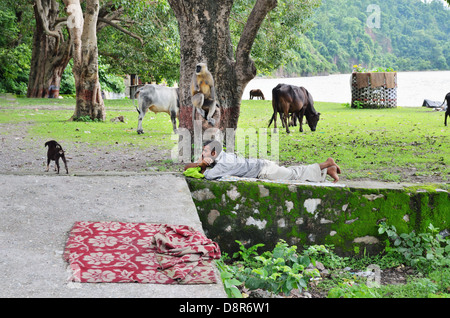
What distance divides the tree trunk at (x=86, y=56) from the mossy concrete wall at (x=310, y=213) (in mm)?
9530

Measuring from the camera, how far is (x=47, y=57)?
2270 cm

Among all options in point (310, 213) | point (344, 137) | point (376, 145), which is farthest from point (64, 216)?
point (344, 137)

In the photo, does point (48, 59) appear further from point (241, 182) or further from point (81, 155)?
point (241, 182)

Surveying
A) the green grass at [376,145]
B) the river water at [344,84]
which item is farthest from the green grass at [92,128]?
the river water at [344,84]

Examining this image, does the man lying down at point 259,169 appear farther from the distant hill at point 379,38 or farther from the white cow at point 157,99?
the distant hill at point 379,38

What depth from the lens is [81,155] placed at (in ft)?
29.9

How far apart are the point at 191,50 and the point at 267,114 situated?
11.3 m

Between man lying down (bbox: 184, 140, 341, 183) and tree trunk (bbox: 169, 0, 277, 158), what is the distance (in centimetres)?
149

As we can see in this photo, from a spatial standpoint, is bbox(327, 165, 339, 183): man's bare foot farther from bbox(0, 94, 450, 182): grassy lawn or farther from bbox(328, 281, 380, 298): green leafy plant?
bbox(328, 281, 380, 298): green leafy plant

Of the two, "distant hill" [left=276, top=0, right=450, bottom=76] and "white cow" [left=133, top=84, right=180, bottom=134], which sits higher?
"distant hill" [left=276, top=0, right=450, bottom=76]

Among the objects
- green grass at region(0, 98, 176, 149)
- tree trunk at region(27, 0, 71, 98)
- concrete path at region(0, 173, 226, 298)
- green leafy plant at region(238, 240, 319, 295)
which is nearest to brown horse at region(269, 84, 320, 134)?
green grass at region(0, 98, 176, 149)

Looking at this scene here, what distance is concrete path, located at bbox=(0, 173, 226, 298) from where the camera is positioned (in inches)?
126

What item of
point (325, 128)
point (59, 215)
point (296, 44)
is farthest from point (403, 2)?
point (59, 215)

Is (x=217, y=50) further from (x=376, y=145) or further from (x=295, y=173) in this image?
(x=376, y=145)
